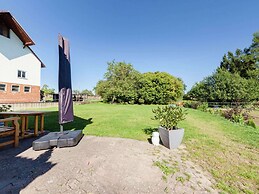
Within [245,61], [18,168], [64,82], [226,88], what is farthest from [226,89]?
[18,168]

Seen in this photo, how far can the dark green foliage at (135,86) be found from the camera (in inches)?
991

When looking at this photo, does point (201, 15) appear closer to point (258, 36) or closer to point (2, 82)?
point (2, 82)

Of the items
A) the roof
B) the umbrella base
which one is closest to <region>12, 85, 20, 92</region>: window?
the roof

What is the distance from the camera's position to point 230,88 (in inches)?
857

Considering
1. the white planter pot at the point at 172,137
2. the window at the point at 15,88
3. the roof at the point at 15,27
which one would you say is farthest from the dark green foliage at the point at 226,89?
the window at the point at 15,88

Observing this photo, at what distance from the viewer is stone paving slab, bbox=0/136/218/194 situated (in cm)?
209

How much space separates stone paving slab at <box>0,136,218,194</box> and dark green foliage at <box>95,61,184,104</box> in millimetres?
21560

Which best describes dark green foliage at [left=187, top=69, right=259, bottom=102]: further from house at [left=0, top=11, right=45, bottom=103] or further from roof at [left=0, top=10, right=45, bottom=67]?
roof at [left=0, top=10, right=45, bottom=67]

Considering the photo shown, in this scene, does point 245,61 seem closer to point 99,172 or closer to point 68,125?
point 68,125

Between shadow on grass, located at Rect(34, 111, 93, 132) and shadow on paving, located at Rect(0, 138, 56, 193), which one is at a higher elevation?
shadow on grass, located at Rect(34, 111, 93, 132)

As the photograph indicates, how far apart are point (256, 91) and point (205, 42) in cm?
1523

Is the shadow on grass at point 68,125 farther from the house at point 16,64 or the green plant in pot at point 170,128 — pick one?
the house at point 16,64

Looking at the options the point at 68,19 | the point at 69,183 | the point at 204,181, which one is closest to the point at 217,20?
the point at 68,19

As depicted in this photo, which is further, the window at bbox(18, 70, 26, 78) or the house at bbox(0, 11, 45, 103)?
the window at bbox(18, 70, 26, 78)
